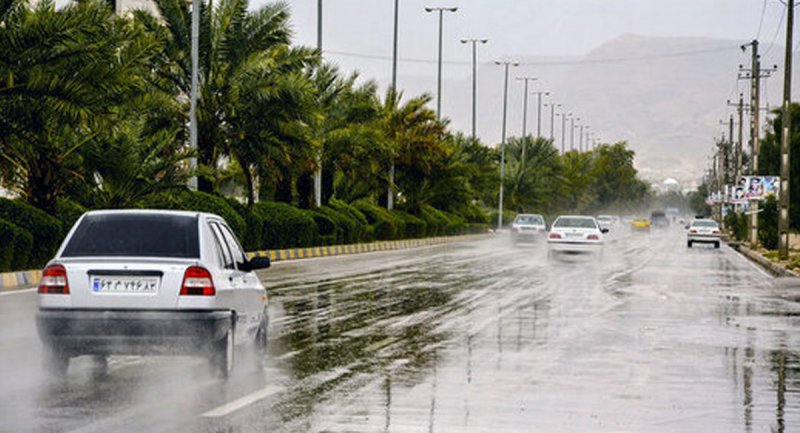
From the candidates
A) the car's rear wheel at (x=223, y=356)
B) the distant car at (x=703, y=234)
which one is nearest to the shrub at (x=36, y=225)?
the car's rear wheel at (x=223, y=356)

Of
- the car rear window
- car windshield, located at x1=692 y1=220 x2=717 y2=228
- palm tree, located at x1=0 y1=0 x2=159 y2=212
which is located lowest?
car windshield, located at x1=692 y1=220 x2=717 y2=228

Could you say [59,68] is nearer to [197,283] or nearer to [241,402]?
[197,283]

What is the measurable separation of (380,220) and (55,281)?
149 feet

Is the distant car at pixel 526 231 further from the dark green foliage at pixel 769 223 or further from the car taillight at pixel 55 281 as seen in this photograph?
the car taillight at pixel 55 281

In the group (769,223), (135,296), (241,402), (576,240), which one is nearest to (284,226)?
(576,240)

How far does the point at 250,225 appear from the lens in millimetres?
38562

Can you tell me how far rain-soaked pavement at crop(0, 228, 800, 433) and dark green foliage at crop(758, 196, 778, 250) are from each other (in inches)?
1320

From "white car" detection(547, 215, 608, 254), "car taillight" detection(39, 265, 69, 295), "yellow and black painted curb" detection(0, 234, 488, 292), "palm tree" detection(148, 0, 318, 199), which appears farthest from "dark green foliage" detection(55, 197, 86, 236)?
"white car" detection(547, 215, 608, 254)

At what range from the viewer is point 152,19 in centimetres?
3878

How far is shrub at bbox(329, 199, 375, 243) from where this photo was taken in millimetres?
51000

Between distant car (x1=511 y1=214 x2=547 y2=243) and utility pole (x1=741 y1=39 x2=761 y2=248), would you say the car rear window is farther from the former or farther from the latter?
distant car (x1=511 y1=214 x2=547 y2=243)

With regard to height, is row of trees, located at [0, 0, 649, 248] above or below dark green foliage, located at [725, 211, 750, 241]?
above

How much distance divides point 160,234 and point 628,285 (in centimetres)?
1824

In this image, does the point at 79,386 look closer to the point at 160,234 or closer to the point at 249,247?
the point at 160,234
